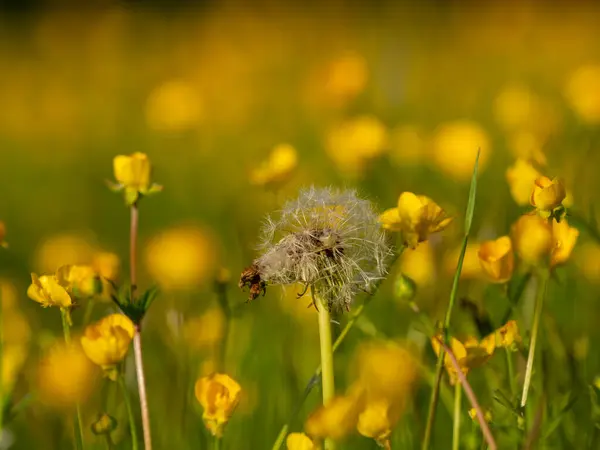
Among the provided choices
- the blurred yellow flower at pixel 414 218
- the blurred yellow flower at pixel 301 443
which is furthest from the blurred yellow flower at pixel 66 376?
the blurred yellow flower at pixel 414 218

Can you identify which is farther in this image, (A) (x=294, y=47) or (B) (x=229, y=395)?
(A) (x=294, y=47)

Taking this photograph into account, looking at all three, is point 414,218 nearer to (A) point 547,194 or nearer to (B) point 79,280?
→ (A) point 547,194

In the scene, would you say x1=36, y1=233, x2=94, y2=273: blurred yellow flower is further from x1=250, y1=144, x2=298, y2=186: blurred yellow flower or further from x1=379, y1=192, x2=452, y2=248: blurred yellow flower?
x1=379, y1=192, x2=452, y2=248: blurred yellow flower

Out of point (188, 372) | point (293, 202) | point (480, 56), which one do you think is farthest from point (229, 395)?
point (480, 56)

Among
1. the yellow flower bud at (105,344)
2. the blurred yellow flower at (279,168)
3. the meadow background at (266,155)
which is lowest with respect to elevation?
the meadow background at (266,155)

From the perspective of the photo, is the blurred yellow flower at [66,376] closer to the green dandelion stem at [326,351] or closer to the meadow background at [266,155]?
the meadow background at [266,155]

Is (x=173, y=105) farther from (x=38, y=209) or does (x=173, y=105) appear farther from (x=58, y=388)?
(x=58, y=388)
